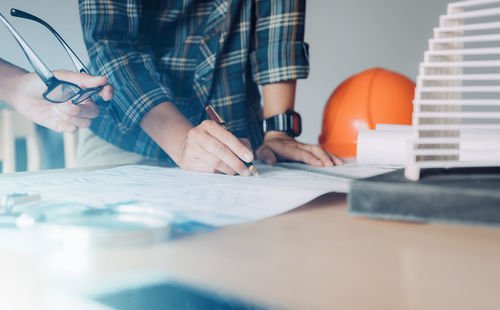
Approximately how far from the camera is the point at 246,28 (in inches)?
44.3

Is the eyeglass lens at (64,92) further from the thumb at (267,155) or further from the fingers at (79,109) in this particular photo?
the thumb at (267,155)

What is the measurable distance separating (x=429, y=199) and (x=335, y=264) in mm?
103

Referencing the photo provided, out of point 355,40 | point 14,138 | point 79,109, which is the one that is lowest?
point 14,138

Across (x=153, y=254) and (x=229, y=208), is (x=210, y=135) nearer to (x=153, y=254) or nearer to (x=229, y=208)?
(x=229, y=208)

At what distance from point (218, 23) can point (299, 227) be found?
0.85 metres

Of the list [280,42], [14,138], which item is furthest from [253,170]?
[14,138]

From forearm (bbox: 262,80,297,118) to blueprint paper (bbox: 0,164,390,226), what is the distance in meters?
0.52

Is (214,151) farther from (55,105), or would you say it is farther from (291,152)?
(55,105)

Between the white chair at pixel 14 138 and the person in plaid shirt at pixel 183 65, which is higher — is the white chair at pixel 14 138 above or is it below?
below

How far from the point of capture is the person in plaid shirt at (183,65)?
3.04 ft

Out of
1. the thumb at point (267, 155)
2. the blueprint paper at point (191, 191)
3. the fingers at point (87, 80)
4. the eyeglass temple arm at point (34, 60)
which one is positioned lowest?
the thumb at point (267, 155)

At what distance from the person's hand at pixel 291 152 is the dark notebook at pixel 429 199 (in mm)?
460

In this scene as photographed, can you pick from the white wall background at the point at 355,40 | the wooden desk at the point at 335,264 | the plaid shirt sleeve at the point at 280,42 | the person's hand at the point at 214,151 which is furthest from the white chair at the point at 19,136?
Answer: the wooden desk at the point at 335,264

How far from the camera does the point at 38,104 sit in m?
0.91
